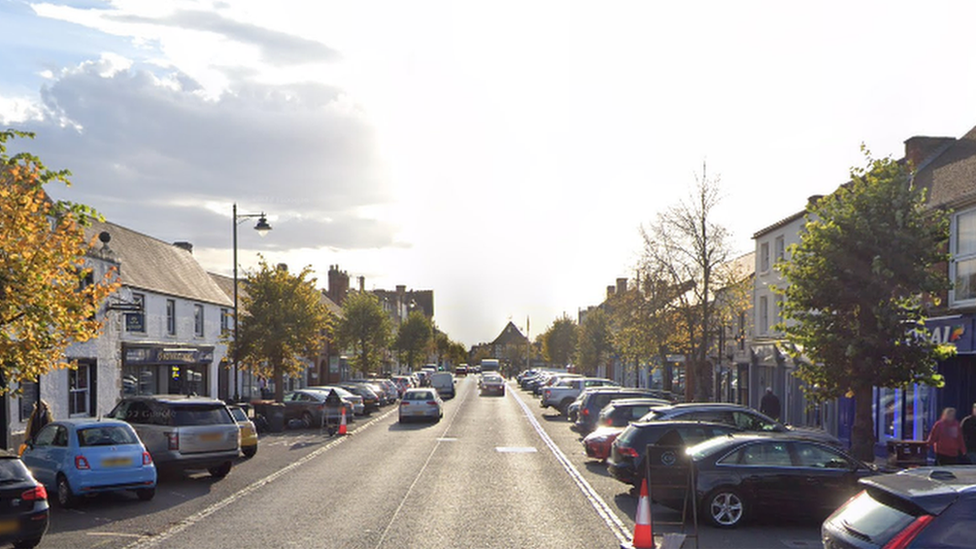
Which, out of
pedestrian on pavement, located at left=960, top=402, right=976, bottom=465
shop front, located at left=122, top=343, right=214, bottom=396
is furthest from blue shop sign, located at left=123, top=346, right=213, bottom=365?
pedestrian on pavement, located at left=960, top=402, right=976, bottom=465

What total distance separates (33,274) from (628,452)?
10.6 m

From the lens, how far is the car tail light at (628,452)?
51.3ft

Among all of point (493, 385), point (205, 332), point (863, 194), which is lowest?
point (493, 385)

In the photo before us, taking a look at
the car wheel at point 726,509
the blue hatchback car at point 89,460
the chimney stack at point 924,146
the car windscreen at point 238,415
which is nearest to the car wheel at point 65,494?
the blue hatchback car at point 89,460

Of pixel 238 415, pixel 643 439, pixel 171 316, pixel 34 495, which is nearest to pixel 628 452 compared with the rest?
pixel 643 439

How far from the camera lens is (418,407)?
34.9 metres

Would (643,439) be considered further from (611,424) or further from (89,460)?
(89,460)

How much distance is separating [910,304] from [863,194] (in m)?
2.64

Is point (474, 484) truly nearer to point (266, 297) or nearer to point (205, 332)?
point (266, 297)

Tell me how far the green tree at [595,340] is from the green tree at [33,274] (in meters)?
57.9

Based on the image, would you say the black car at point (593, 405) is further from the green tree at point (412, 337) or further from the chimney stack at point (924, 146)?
the green tree at point (412, 337)

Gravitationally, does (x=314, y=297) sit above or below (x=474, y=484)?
above

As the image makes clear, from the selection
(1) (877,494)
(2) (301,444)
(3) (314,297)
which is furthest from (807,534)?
(3) (314,297)

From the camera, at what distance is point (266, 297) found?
129 feet
